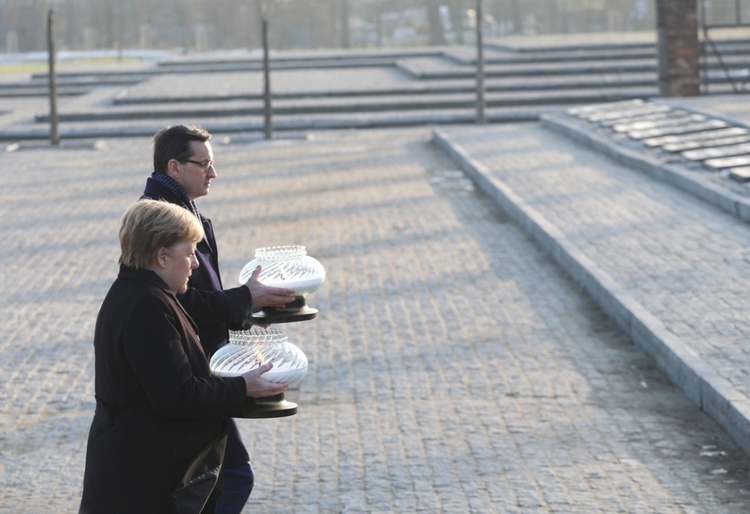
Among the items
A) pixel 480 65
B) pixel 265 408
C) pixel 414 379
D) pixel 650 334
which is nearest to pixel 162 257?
pixel 265 408

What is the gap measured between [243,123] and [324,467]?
1805cm

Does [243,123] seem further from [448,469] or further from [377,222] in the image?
[448,469]

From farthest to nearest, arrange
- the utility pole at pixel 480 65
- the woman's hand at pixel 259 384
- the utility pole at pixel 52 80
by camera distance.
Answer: the utility pole at pixel 480 65 < the utility pole at pixel 52 80 < the woman's hand at pixel 259 384

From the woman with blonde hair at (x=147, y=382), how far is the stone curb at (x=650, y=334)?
3.38 meters

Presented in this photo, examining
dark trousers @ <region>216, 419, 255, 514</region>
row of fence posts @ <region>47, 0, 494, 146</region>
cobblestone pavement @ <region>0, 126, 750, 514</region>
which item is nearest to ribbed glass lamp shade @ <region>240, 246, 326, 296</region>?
dark trousers @ <region>216, 419, 255, 514</region>

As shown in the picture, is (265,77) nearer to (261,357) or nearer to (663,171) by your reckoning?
(663,171)

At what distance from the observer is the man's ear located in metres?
4.36

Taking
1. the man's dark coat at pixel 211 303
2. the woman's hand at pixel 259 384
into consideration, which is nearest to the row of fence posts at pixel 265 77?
the man's dark coat at pixel 211 303

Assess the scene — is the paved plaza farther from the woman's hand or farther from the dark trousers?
the woman's hand

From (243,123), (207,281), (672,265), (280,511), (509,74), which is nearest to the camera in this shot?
(207,281)

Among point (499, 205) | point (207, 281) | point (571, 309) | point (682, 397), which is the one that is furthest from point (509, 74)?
point (207, 281)

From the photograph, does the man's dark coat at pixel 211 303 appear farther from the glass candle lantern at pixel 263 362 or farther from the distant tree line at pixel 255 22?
the distant tree line at pixel 255 22

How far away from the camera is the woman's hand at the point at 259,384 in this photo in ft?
12.5

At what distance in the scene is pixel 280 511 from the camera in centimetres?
567
